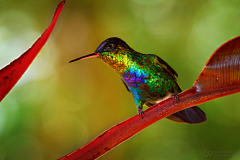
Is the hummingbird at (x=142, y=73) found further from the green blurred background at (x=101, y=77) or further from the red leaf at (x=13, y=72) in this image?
the green blurred background at (x=101, y=77)

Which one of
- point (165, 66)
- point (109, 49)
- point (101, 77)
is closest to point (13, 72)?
point (109, 49)

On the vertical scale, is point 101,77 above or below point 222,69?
above

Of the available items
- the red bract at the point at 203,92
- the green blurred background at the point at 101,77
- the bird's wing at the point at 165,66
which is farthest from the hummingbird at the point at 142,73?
the green blurred background at the point at 101,77

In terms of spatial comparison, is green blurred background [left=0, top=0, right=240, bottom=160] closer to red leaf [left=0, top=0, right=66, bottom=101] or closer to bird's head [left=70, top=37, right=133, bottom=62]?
bird's head [left=70, top=37, right=133, bottom=62]

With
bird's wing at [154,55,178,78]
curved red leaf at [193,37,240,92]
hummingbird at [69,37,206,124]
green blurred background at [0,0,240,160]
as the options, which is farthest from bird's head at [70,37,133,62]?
green blurred background at [0,0,240,160]

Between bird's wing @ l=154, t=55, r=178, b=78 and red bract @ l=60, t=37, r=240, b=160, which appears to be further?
bird's wing @ l=154, t=55, r=178, b=78

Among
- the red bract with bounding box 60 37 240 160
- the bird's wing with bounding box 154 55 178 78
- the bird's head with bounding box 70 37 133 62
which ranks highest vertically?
Answer: the bird's head with bounding box 70 37 133 62

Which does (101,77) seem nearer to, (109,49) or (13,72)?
(109,49)

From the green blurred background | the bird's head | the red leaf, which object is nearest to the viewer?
the red leaf
